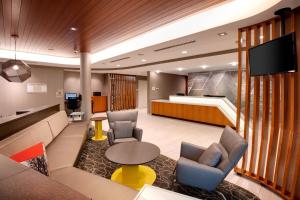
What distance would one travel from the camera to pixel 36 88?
7113 millimetres

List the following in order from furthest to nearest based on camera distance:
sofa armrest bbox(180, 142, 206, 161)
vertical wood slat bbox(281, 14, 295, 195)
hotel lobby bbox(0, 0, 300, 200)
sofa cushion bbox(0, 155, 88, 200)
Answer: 1. sofa armrest bbox(180, 142, 206, 161)
2. vertical wood slat bbox(281, 14, 295, 195)
3. hotel lobby bbox(0, 0, 300, 200)
4. sofa cushion bbox(0, 155, 88, 200)

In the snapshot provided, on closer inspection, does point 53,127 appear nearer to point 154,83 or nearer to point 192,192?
point 192,192

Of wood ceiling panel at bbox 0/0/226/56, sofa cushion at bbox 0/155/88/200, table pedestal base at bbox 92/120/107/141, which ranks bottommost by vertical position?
table pedestal base at bbox 92/120/107/141

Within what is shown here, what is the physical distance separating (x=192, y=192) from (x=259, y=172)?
1251mm

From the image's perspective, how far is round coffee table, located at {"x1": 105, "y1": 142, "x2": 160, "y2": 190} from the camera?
7.84 feet

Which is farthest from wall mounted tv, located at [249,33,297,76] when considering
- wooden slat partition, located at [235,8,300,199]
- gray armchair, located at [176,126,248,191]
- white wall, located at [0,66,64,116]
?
white wall, located at [0,66,64,116]

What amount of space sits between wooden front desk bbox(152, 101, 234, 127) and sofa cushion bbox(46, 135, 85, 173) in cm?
508

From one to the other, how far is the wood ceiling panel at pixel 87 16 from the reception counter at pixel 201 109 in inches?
175

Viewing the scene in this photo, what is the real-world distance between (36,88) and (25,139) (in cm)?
576

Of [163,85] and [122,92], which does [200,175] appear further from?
[122,92]

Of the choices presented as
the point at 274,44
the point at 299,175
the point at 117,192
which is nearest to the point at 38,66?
the point at 117,192

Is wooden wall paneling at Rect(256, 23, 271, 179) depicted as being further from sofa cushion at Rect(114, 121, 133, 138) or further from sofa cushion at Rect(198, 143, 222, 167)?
sofa cushion at Rect(114, 121, 133, 138)

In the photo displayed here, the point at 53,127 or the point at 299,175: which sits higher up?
the point at 53,127

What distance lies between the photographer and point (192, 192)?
2404mm
